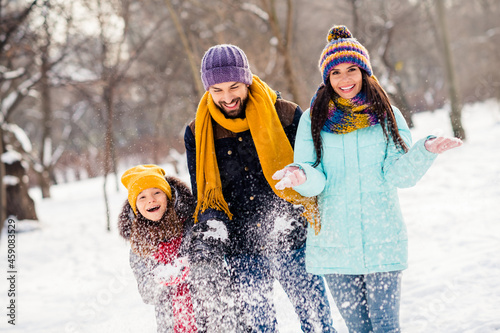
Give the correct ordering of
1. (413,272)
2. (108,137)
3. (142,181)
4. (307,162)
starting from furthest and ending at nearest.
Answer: (108,137), (413,272), (142,181), (307,162)

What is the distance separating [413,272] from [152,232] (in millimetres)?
2391

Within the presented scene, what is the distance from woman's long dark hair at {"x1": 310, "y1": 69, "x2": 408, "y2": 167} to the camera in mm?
1948

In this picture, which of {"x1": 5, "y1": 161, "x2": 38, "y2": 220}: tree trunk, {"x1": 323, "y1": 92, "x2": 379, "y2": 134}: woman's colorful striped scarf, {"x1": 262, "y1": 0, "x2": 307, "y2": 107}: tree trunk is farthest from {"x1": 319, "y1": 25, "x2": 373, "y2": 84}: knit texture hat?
{"x1": 5, "y1": 161, "x2": 38, "y2": 220}: tree trunk

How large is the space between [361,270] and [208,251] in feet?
2.68

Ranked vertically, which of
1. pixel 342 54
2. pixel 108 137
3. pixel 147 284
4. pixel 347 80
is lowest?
pixel 147 284

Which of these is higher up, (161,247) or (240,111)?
(240,111)

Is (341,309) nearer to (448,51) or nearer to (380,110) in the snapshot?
(380,110)

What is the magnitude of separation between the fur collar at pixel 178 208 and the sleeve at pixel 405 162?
4.00ft

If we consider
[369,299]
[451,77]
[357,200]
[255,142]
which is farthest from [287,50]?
[451,77]

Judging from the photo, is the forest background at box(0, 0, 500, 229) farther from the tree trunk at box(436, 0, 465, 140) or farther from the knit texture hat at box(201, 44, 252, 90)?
the knit texture hat at box(201, 44, 252, 90)

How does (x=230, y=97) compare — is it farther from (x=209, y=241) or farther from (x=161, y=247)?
(x=161, y=247)

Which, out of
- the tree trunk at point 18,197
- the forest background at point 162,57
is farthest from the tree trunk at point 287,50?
the tree trunk at point 18,197

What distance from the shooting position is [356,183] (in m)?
1.99

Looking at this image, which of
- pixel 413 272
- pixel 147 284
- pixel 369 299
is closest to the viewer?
pixel 369 299
